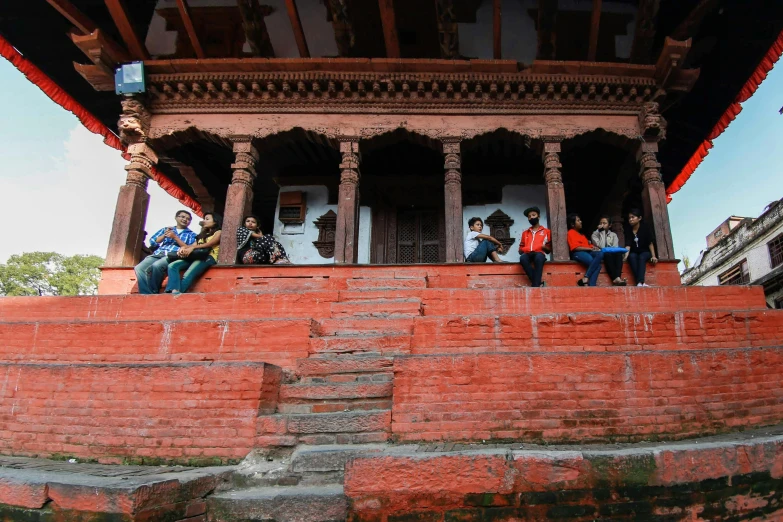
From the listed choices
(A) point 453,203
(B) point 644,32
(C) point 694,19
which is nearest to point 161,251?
(A) point 453,203

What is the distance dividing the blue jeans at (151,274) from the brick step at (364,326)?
288 cm

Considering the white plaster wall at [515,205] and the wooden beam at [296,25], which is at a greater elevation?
the wooden beam at [296,25]

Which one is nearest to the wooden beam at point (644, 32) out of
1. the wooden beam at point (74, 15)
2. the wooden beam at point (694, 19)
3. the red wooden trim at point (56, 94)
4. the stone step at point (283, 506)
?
the wooden beam at point (694, 19)

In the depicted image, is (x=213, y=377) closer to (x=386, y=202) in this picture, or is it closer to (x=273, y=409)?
(x=273, y=409)

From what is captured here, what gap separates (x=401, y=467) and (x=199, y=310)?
149 inches

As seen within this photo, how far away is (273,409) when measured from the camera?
3729mm

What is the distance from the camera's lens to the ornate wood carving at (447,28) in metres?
7.55

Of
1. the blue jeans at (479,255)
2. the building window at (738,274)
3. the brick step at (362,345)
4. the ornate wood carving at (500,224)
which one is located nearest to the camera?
the brick step at (362,345)

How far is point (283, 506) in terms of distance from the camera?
2.80m

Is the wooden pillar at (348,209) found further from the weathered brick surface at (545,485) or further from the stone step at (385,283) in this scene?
the weathered brick surface at (545,485)

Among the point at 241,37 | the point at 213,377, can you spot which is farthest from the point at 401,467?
the point at 241,37

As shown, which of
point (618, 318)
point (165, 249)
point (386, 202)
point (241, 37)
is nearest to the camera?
point (618, 318)

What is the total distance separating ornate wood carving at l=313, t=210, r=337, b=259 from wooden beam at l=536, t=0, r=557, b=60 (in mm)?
5159

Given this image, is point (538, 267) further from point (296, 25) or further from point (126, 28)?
point (126, 28)
